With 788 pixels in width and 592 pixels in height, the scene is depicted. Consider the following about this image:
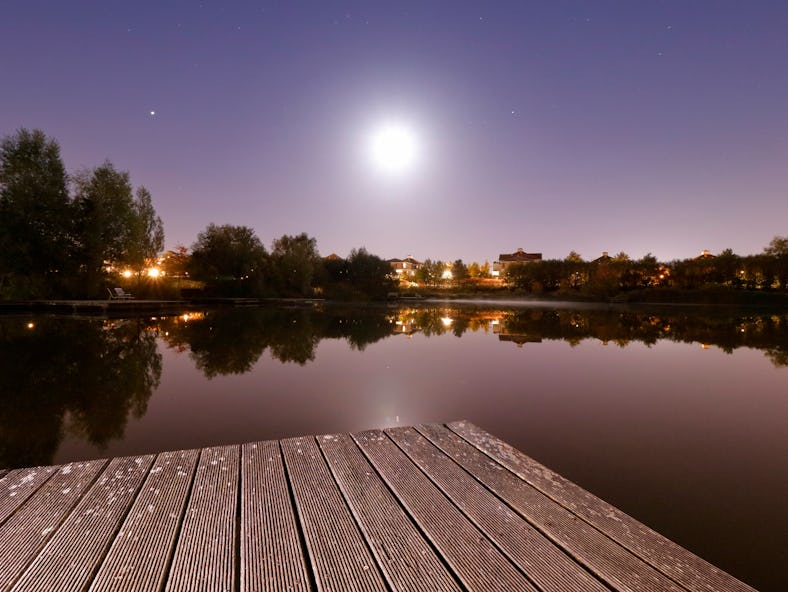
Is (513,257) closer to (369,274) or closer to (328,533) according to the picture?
(369,274)

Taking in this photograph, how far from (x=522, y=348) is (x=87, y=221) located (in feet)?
91.2

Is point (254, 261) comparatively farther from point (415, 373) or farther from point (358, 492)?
point (358, 492)

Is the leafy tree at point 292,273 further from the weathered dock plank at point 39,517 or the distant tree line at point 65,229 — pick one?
the weathered dock plank at point 39,517

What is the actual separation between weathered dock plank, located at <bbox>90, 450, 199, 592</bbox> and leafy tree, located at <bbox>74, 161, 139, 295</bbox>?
28567mm

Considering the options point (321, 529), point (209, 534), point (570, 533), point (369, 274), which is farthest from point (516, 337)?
point (369, 274)

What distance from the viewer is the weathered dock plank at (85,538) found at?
1731mm

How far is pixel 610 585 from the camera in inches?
69.6

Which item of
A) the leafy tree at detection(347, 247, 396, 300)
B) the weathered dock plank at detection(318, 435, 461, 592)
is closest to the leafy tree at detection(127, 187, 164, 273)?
the leafy tree at detection(347, 247, 396, 300)

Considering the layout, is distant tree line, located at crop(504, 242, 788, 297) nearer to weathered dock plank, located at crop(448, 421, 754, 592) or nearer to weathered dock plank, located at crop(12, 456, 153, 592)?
weathered dock plank, located at crop(448, 421, 754, 592)

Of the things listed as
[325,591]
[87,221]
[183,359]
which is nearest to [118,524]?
[325,591]

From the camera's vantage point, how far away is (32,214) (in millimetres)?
23719

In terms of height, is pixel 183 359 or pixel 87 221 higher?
pixel 87 221

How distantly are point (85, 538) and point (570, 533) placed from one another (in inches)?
97.6

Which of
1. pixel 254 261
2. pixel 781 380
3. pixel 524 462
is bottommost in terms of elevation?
pixel 781 380
